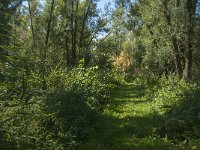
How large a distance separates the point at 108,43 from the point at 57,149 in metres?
46.0

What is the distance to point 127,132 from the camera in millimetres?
12734

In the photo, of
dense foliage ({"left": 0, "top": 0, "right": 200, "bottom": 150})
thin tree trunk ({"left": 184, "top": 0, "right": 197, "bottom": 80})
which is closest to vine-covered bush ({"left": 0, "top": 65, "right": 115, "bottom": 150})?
dense foliage ({"left": 0, "top": 0, "right": 200, "bottom": 150})

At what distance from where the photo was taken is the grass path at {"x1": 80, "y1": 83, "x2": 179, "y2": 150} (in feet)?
35.4

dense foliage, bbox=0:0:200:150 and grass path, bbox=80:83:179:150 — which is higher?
dense foliage, bbox=0:0:200:150

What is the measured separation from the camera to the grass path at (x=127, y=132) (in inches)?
425

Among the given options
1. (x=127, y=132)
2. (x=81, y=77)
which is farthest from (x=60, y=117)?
(x=81, y=77)

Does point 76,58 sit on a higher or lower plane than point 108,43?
lower

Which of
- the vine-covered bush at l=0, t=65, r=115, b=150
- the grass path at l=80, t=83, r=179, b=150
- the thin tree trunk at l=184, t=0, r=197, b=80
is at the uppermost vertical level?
the thin tree trunk at l=184, t=0, r=197, b=80

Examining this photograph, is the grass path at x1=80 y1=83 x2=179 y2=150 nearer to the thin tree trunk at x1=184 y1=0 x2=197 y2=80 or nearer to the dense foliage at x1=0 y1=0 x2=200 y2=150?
the dense foliage at x1=0 y1=0 x2=200 y2=150

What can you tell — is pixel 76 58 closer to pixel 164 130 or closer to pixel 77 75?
pixel 77 75

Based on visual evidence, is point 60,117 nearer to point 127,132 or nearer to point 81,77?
point 127,132

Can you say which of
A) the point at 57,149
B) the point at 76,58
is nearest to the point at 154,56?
the point at 76,58

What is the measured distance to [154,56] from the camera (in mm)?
30500

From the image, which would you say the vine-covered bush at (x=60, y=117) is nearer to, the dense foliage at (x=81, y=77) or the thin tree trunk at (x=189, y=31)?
the dense foliage at (x=81, y=77)
